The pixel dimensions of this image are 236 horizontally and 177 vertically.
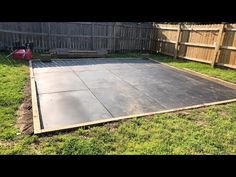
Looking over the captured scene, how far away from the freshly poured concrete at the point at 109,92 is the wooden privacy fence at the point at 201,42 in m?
2.48

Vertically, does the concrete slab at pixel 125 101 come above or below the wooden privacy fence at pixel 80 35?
below

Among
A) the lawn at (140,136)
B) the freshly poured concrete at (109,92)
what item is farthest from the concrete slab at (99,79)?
the lawn at (140,136)

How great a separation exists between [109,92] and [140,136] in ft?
9.38

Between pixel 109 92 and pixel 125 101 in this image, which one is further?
pixel 109 92

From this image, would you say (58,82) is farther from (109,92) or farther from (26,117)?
(26,117)

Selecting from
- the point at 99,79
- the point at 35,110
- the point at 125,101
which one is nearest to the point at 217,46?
the point at 99,79

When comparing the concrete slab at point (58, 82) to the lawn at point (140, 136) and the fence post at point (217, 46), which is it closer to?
the lawn at point (140, 136)

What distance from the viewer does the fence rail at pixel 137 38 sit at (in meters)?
10.6

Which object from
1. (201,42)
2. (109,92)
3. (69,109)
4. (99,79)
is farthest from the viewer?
(201,42)

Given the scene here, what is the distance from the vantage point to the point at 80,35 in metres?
14.5

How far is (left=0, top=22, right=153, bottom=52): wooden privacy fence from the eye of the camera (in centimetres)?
1273
